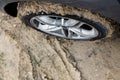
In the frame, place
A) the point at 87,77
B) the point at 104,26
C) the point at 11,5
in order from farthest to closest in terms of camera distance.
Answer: the point at 87,77, the point at 11,5, the point at 104,26

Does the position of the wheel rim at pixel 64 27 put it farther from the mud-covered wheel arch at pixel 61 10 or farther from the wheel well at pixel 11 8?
the wheel well at pixel 11 8

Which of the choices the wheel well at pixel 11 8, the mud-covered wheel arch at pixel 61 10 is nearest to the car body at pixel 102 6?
the mud-covered wheel arch at pixel 61 10

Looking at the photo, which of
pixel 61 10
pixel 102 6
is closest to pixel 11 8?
pixel 61 10

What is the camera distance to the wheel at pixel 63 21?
274cm

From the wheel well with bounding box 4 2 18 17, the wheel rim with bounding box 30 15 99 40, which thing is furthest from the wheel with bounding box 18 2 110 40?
the wheel well with bounding box 4 2 18 17

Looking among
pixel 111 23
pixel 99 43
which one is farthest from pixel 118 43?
pixel 111 23

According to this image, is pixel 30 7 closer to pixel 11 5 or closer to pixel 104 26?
pixel 11 5

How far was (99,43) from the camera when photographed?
3.54 m

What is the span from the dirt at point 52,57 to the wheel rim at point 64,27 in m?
Answer: 0.33

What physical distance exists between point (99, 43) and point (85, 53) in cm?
18

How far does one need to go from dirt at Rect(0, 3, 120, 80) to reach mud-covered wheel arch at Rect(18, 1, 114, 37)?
57 centimetres

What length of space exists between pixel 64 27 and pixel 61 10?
37cm

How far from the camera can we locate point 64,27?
3111mm

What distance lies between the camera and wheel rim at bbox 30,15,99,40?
2.97 metres
